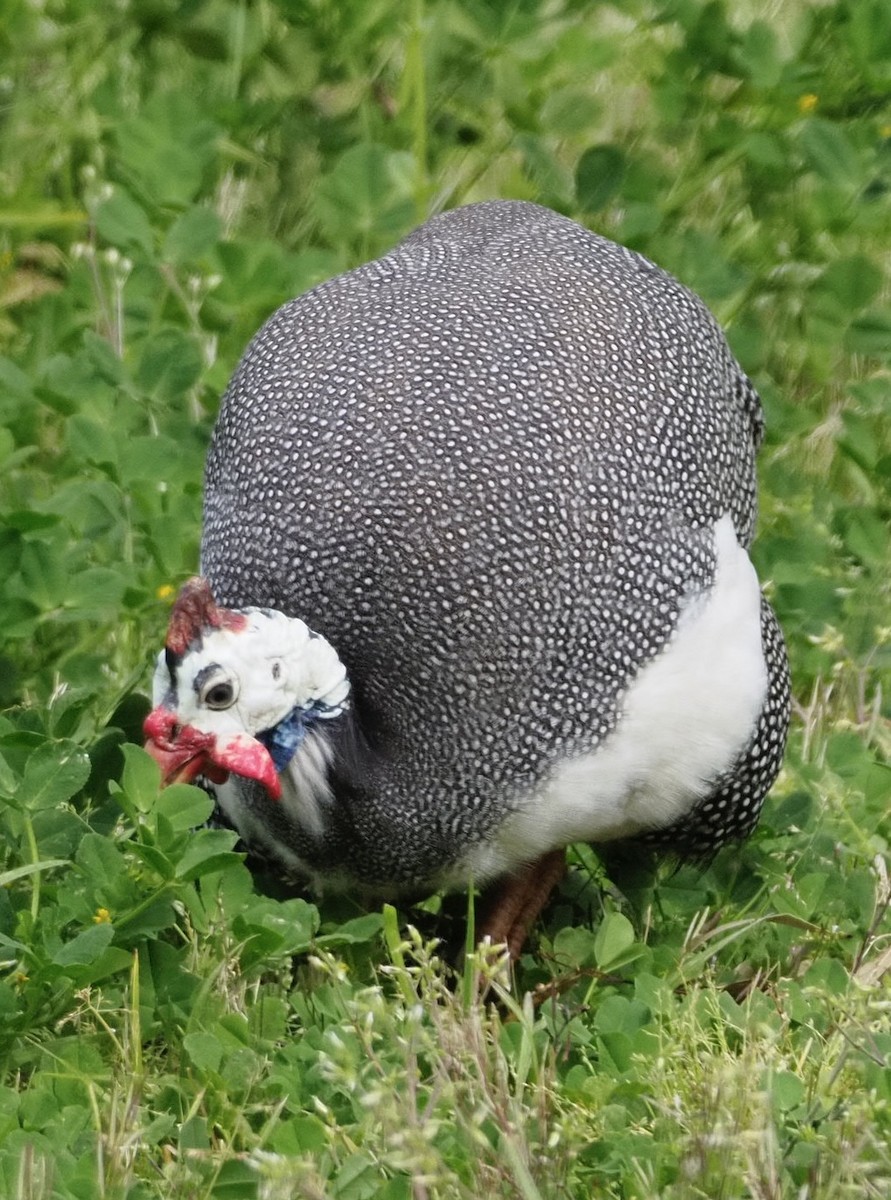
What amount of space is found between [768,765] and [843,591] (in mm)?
694

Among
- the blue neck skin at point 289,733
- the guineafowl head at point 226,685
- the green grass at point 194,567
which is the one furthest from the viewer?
the blue neck skin at point 289,733

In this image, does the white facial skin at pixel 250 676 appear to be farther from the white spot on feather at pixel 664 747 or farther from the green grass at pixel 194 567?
the white spot on feather at pixel 664 747

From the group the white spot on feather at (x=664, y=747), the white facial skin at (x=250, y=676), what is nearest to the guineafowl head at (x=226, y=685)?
the white facial skin at (x=250, y=676)

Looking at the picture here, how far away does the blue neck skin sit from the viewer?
2.66m

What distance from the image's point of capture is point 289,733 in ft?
8.74

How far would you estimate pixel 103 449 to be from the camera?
11.0 ft

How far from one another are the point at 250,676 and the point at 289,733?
13cm

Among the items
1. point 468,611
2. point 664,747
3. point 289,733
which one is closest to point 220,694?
point 289,733

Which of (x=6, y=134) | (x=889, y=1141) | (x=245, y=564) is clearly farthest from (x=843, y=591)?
(x=6, y=134)

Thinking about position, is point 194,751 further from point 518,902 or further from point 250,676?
point 518,902

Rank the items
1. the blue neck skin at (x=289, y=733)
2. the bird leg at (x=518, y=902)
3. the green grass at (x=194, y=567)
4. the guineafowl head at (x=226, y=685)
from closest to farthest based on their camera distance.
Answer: the green grass at (x=194, y=567)
the guineafowl head at (x=226, y=685)
the blue neck skin at (x=289, y=733)
the bird leg at (x=518, y=902)

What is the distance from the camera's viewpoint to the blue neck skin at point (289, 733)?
2.66 m

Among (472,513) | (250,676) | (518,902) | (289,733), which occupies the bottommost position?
(518,902)

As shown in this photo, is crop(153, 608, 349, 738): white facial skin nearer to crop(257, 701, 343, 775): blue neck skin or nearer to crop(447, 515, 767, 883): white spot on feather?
crop(257, 701, 343, 775): blue neck skin
